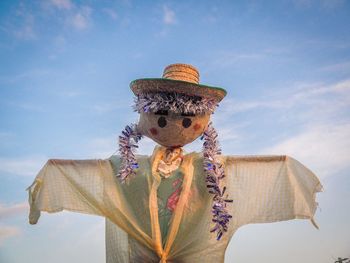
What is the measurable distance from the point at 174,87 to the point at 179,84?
0.06 meters

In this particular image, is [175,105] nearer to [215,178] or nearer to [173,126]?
[173,126]

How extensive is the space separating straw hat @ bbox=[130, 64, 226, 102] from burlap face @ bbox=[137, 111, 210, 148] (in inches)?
9.1

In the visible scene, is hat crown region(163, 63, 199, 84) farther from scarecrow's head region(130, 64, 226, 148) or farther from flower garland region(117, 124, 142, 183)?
flower garland region(117, 124, 142, 183)

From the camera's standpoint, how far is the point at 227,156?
4602 mm

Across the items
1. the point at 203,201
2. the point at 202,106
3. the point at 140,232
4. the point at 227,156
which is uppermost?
the point at 202,106

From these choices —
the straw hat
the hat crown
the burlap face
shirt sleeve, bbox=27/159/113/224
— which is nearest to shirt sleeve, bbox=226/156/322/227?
the burlap face

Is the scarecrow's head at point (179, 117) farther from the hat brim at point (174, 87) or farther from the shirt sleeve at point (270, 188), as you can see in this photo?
the shirt sleeve at point (270, 188)

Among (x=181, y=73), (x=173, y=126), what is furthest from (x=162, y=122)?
(x=181, y=73)

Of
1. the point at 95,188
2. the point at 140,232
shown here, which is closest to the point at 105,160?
the point at 95,188

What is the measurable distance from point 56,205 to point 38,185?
277 millimetres

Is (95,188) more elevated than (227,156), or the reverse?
A: (227,156)

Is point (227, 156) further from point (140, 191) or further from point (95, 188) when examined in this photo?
point (95, 188)

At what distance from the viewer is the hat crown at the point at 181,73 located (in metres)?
4.49

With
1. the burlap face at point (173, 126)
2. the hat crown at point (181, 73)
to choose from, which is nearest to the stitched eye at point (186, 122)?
the burlap face at point (173, 126)
